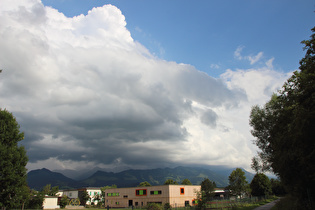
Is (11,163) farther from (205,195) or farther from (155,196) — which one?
(155,196)

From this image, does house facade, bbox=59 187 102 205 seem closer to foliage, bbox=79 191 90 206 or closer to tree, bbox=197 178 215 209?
foliage, bbox=79 191 90 206

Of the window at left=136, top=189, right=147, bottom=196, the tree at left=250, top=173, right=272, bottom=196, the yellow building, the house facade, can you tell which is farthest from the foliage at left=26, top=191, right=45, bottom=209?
the tree at left=250, top=173, right=272, bottom=196

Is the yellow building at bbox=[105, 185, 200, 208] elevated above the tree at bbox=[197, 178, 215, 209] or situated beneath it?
situated beneath

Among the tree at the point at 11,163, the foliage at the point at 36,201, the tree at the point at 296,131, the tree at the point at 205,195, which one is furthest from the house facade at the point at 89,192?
the tree at the point at 296,131

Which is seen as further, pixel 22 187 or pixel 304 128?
pixel 22 187

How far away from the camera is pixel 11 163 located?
3030cm

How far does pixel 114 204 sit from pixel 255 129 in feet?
212

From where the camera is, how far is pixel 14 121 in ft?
109

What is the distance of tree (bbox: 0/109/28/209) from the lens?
29422 mm

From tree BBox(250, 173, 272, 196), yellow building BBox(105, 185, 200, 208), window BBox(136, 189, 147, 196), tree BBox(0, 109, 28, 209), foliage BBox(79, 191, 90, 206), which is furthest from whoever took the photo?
foliage BBox(79, 191, 90, 206)

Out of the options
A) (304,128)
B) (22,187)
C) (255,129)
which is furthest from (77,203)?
(304,128)

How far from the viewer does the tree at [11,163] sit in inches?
1158

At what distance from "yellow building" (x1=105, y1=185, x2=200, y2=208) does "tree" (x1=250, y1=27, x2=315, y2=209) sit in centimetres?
3615

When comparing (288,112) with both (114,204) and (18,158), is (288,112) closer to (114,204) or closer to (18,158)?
(18,158)
